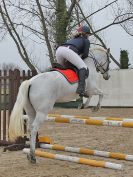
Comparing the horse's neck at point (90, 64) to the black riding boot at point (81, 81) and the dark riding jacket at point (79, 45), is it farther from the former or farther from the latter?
the black riding boot at point (81, 81)

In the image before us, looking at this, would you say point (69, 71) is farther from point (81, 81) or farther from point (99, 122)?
point (99, 122)

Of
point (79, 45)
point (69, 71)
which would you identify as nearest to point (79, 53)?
point (79, 45)

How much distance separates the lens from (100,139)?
12.1 metres

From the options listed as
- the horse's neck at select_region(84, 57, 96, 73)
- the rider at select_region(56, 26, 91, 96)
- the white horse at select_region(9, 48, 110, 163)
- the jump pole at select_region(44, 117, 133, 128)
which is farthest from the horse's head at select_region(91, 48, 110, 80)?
the jump pole at select_region(44, 117, 133, 128)

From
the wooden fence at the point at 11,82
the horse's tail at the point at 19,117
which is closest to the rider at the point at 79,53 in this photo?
the horse's tail at the point at 19,117

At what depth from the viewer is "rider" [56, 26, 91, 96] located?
817cm

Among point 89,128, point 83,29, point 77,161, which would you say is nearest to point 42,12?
point 89,128

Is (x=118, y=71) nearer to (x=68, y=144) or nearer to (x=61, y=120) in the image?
(x=68, y=144)

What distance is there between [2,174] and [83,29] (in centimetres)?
327

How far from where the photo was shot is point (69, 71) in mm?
8258

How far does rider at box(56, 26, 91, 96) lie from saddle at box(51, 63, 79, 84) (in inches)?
3.5

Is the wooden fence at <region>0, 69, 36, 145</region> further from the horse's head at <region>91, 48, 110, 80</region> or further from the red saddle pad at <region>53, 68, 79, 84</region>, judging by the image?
the red saddle pad at <region>53, 68, 79, 84</region>

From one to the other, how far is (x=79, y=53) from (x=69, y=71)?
61 centimetres

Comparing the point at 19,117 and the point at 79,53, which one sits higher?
the point at 79,53
